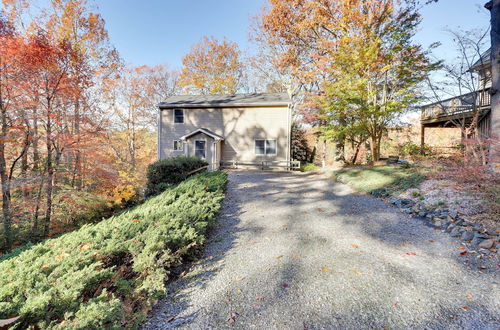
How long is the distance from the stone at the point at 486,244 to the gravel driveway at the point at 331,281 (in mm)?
310

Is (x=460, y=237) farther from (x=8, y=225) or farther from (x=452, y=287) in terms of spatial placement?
(x=8, y=225)

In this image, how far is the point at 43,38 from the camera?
28.4 ft

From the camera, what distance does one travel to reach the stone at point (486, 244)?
3449mm

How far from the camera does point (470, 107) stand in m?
10.5

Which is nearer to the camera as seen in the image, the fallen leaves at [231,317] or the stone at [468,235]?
the fallen leaves at [231,317]

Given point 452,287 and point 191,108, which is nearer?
point 452,287

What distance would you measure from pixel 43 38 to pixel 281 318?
12516 millimetres

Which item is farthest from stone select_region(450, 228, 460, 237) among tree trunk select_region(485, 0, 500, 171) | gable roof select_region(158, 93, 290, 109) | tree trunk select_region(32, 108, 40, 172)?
gable roof select_region(158, 93, 290, 109)

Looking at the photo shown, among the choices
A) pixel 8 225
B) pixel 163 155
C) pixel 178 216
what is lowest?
pixel 8 225

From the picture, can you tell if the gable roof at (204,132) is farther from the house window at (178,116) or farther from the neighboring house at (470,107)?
the neighboring house at (470,107)

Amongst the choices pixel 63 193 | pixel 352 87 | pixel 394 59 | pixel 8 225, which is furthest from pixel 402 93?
pixel 8 225

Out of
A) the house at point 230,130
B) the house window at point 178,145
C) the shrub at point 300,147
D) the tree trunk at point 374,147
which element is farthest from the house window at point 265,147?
the tree trunk at point 374,147

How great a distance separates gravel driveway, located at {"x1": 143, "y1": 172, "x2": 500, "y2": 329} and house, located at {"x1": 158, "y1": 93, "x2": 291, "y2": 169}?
10.7 meters

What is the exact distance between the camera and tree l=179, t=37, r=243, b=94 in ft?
79.2
